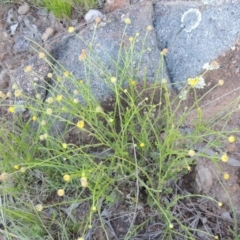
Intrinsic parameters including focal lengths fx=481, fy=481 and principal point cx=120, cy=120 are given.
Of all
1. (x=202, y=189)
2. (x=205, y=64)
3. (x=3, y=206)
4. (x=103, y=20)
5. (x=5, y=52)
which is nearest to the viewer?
(x=3, y=206)

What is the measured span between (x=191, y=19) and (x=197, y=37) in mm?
87

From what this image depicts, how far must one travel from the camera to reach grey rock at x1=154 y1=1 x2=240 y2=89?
1.91 m

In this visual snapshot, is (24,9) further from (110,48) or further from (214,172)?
(214,172)

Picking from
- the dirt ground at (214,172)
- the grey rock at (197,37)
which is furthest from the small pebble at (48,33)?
the dirt ground at (214,172)

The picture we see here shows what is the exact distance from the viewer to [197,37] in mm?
1959

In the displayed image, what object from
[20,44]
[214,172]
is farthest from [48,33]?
[214,172]

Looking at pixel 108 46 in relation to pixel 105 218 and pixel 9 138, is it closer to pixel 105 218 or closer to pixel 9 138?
pixel 9 138

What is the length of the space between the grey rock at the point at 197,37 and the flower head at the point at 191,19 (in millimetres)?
12

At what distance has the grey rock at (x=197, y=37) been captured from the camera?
1.91 m

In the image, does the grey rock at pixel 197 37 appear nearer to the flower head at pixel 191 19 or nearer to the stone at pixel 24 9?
the flower head at pixel 191 19

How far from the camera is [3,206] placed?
1.64m

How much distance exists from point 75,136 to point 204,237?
635 millimetres

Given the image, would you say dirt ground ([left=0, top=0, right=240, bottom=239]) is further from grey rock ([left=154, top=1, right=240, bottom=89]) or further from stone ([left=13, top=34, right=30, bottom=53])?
stone ([left=13, top=34, right=30, bottom=53])

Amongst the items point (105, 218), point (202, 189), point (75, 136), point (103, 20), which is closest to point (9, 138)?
point (75, 136)
